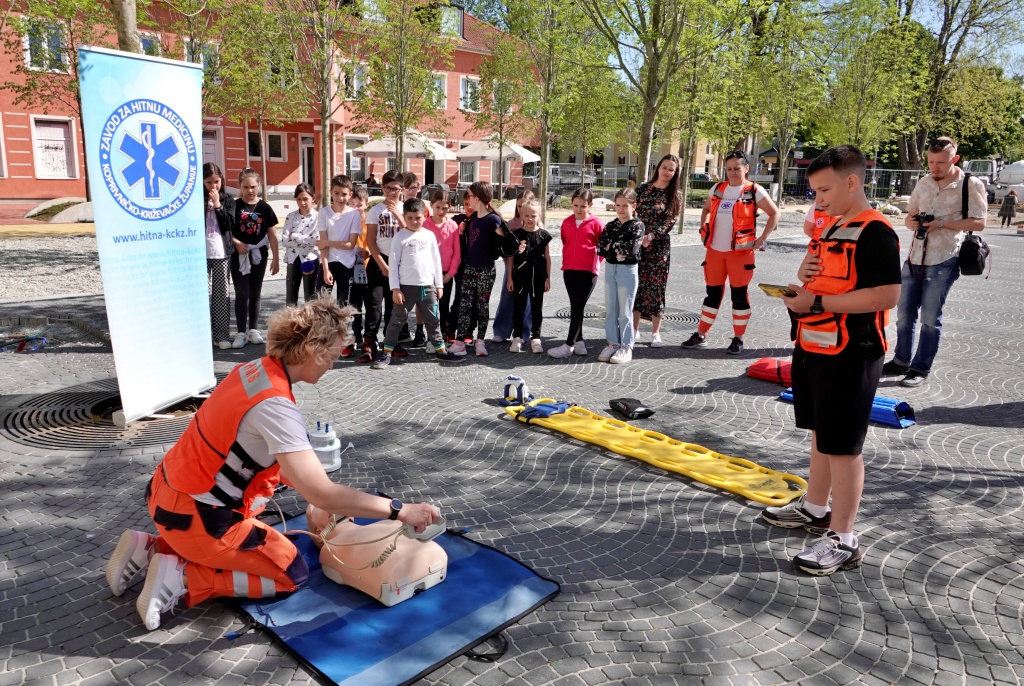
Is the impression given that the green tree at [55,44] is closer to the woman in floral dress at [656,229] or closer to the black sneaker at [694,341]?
the woman in floral dress at [656,229]

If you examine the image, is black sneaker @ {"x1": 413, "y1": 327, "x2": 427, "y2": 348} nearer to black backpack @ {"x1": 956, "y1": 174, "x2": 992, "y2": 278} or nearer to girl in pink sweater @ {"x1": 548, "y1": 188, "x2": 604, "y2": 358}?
girl in pink sweater @ {"x1": 548, "y1": 188, "x2": 604, "y2": 358}

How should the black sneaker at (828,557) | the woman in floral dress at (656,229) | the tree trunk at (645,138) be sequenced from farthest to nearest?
A: the tree trunk at (645,138) < the woman in floral dress at (656,229) < the black sneaker at (828,557)

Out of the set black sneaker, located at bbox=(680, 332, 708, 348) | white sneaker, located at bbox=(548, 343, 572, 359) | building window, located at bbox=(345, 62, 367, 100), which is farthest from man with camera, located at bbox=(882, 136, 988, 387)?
building window, located at bbox=(345, 62, 367, 100)

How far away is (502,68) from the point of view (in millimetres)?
29828

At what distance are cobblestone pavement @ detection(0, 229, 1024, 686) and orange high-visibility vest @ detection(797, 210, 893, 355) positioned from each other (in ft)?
3.99

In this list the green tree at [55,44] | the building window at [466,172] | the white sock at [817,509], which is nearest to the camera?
the white sock at [817,509]

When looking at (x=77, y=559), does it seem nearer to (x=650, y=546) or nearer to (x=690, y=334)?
(x=650, y=546)

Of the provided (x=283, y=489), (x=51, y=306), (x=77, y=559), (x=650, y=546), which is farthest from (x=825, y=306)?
(x=51, y=306)

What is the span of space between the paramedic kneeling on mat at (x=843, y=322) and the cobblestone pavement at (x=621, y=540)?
0.38 m

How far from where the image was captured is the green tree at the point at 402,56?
19766 millimetres

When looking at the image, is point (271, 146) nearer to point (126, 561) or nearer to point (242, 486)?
point (126, 561)

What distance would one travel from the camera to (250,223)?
8.17 metres

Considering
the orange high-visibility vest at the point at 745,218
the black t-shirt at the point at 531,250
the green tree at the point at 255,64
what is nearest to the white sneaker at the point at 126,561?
A: the black t-shirt at the point at 531,250

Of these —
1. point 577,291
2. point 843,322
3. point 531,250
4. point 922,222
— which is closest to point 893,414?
point 922,222
